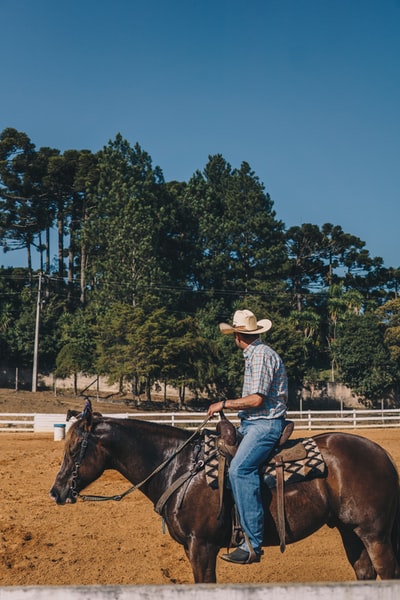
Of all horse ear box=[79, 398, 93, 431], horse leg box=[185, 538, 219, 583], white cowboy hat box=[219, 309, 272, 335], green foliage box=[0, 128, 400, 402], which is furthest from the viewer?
green foliage box=[0, 128, 400, 402]

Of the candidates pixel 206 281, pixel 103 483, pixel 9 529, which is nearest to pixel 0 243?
pixel 206 281

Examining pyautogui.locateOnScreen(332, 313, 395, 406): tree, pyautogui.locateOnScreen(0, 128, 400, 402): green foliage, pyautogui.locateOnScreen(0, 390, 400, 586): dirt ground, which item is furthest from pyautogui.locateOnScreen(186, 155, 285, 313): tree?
pyautogui.locateOnScreen(0, 390, 400, 586): dirt ground

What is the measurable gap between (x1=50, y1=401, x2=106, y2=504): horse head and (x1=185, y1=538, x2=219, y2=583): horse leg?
1.15m

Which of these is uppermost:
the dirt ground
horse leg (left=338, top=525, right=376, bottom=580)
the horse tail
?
the horse tail

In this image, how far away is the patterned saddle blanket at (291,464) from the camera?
5.56m

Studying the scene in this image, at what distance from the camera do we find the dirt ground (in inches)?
289

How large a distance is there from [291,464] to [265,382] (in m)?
0.84

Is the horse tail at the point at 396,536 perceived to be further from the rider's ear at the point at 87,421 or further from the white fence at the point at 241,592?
the rider's ear at the point at 87,421

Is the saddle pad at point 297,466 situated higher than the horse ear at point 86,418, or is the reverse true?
the horse ear at point 86,418

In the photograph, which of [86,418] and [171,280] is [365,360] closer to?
[171,280]

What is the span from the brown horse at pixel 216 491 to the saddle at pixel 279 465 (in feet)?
0.28

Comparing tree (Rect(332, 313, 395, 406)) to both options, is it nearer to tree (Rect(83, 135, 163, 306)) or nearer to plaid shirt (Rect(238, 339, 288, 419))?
tree (Rect(83, 135, 163, 306))

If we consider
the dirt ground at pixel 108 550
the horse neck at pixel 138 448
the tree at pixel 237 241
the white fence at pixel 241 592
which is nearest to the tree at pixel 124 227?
the tree at pixel 237 241

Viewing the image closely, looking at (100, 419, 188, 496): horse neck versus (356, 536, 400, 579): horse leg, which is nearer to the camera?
(356, 536, 400, 579): horse leg
